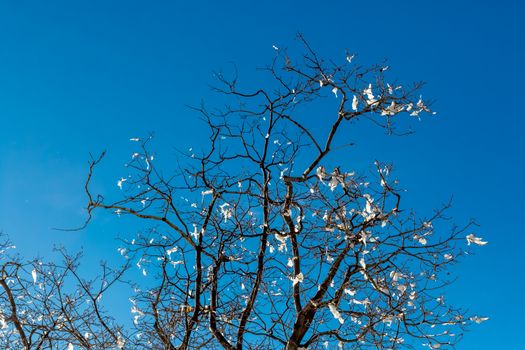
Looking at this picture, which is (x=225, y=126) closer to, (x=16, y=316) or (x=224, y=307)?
(x=224, y=307)

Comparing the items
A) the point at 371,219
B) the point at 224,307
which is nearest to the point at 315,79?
the point at 371,219

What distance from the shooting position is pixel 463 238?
5711 millimetres

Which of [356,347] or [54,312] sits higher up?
[54,312]

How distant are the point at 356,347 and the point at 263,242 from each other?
1492 mm

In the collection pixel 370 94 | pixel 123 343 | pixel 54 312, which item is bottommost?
pixel 123 343

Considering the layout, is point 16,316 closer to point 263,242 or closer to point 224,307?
point 224,307

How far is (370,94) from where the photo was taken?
19.3 feet

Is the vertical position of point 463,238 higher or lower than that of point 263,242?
lower

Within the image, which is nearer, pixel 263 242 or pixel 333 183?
pixel 333 183

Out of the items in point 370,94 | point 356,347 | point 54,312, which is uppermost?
point 370,94

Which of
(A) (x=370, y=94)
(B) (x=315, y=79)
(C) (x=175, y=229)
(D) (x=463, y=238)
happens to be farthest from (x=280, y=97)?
(D) (x=463, y=238)

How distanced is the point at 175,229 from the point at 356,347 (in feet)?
7.74

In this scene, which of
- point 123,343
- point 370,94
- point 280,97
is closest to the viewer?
point 370,94

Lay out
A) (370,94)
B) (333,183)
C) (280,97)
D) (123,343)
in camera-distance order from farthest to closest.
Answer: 1. (123,343)
2. (280,97)
3. (370,94)
4. (333,183)
